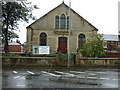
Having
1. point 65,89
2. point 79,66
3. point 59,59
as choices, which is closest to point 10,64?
point 59,59

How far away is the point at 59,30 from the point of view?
34781 millimetres

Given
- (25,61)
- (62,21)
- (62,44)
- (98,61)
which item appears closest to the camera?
(25,61)

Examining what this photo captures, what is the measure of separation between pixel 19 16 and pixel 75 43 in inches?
454

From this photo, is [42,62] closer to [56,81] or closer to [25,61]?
[25,61]

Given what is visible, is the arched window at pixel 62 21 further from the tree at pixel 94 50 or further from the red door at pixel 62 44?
the tree at pixel 94 50

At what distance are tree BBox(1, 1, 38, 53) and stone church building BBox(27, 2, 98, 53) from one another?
5424mm

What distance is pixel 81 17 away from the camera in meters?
34.7

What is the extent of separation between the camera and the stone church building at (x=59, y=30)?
3412 centimetres

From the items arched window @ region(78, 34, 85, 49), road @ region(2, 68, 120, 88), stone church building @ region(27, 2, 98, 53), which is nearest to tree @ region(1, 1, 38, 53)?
stone church building @ region(27, 2, 98, 53)

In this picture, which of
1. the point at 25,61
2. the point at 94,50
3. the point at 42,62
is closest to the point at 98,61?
the point at 94,50

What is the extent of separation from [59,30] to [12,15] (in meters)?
→ 10.0

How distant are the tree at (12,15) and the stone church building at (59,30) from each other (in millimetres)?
5424

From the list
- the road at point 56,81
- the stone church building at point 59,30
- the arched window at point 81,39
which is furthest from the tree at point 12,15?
the road at point 56,81

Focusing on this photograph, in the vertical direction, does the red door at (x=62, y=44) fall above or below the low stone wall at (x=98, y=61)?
above
